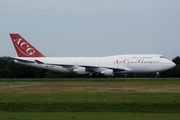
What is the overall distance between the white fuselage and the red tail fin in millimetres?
1311

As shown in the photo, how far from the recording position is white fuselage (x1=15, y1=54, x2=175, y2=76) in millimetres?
61125

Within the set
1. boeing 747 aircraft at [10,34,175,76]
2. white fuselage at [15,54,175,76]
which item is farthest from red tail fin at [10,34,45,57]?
white fuselage at [15,54,175,76]

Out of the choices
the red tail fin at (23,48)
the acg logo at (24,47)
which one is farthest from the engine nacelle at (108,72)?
the acg logo at (24,47)

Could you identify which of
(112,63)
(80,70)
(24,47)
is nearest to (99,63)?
(112,63)

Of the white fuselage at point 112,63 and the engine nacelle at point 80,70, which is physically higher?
the white fuselage at point 112,63

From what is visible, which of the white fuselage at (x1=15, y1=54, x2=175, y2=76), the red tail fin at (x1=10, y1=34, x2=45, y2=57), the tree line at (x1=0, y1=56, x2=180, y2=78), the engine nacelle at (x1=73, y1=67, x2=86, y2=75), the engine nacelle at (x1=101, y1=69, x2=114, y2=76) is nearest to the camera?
the white fuselage at (x1=15, y1=54, x2=175, y2=76)

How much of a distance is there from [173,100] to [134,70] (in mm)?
37130

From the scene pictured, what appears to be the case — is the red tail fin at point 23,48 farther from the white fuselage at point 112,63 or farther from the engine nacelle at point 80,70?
the engine nacelle at point 80,70

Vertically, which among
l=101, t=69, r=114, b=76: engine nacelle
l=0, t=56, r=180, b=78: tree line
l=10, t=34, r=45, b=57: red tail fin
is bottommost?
l=101, t=69, r=114, b=76: engine nacelle

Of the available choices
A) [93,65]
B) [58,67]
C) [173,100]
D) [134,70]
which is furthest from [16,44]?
[173,100]

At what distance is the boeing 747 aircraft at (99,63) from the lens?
61.2m

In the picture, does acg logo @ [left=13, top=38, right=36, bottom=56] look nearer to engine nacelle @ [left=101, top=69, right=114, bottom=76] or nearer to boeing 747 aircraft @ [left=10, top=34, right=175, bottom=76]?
boeing 747 aircraft @ [left=10, top=34, right=175, bottom=76]

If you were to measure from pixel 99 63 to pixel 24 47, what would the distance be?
37.6ft

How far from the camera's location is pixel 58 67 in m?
64.8
